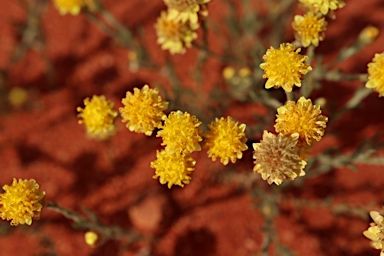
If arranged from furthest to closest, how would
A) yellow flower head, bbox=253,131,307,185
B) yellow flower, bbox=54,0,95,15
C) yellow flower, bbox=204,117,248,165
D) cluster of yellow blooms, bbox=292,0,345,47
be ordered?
yellow flower, bbox=54,0,95,15 → cluster of yellow blooms, bbox=292,0,345,47 → yellow flower, bbox=204,117,248,165 → yellow flower head, bbox=253,131,307,185

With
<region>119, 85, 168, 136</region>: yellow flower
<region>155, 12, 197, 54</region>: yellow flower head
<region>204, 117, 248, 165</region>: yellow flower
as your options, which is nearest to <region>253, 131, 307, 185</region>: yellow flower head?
<region>204, 117, 248, 165</region>: yellow flower

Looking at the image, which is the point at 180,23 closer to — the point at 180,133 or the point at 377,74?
the point at 180,133

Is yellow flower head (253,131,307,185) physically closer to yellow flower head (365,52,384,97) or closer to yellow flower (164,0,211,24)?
yellow flower head (365,52,384,97)

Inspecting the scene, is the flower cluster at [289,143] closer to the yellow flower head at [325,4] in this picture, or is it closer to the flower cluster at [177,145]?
the flower cluster at [177,145]

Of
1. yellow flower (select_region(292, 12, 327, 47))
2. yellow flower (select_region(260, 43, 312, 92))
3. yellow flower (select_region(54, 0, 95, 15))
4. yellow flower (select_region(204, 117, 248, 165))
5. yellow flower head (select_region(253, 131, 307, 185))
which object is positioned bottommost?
yellow flower head (select_region(253, 131, 307, 185))

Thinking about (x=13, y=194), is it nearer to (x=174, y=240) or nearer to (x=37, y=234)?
(x=37, y=234)

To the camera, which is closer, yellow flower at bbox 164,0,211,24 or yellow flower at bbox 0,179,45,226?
yellow flower at bbox 0,179,45,226

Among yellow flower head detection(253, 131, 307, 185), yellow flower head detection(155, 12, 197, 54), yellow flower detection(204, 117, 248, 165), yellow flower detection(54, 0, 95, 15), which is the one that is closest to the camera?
yellow flower head detection(253, 131, 307, 185)

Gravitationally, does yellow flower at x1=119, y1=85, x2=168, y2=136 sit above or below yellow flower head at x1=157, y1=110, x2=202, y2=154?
above
